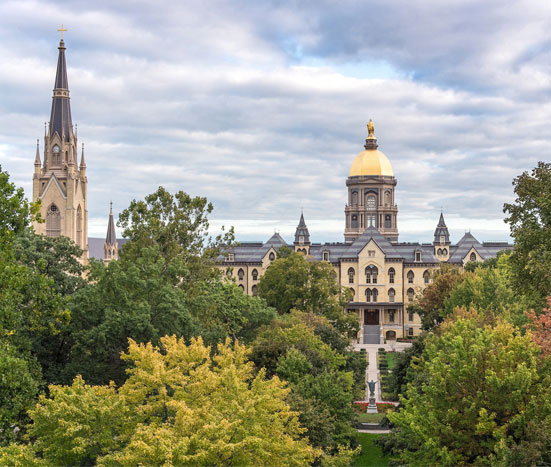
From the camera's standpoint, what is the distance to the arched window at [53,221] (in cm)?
10775

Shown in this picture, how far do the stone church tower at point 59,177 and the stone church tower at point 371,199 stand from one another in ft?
139

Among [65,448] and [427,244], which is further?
[427,244]

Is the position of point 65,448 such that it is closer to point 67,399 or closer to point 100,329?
point 67,399

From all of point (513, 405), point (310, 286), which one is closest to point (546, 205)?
point (513, 405)

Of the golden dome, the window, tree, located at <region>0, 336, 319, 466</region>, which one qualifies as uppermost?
the golden dome

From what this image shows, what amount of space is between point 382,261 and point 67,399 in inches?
3263

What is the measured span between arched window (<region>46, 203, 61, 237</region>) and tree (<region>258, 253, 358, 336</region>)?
44097 millimetres

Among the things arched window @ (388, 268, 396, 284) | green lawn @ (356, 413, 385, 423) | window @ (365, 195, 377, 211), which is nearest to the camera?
green lawn @ (356, 413, 385, 423)

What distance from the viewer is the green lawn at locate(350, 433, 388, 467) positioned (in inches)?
1441

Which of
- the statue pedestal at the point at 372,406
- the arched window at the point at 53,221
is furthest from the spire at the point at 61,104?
the statue pedestal at the point at 372,406

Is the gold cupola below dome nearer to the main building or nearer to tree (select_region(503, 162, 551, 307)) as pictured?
the main building

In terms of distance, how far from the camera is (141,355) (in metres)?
24.1

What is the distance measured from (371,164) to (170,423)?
104m

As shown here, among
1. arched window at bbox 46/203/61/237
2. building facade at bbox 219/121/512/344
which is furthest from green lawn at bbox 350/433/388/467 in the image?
arched window at bbox 46/203/61/237
